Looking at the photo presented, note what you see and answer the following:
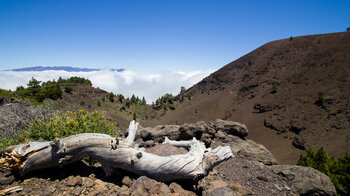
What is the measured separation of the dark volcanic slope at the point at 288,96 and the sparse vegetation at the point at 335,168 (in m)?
7.02

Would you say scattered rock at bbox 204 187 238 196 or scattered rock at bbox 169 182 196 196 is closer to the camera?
scattered rock at bbox 204 187 238 196

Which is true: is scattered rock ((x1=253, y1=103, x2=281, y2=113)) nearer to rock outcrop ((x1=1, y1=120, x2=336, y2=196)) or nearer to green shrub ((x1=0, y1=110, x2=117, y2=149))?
rock outcrop ((x1=1, y1=120, x2=336, y2=196))

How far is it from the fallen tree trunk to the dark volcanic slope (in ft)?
48.7

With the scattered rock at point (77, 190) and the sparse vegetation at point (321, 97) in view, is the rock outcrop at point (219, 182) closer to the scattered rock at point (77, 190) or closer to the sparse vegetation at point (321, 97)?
the scattered rock at point (77, 190)

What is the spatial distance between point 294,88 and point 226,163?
28.5 metres

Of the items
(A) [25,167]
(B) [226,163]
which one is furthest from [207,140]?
(A) [25,167]

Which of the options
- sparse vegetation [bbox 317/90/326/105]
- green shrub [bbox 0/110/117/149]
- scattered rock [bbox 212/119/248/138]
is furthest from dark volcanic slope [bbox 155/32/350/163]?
green shrub [bbox 0/110/117/149]

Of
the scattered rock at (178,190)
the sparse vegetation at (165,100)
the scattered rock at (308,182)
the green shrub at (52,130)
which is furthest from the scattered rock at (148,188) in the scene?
the sparse vegetation at (165,100)

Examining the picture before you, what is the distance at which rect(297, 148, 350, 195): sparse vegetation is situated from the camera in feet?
24.0

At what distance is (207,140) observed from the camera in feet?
23.3

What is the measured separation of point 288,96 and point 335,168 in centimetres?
2087

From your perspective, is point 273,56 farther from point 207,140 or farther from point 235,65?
point 207,140

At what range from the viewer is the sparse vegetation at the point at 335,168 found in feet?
24.0

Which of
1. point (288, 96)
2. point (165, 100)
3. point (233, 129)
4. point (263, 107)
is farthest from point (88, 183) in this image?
point (165, 100)
